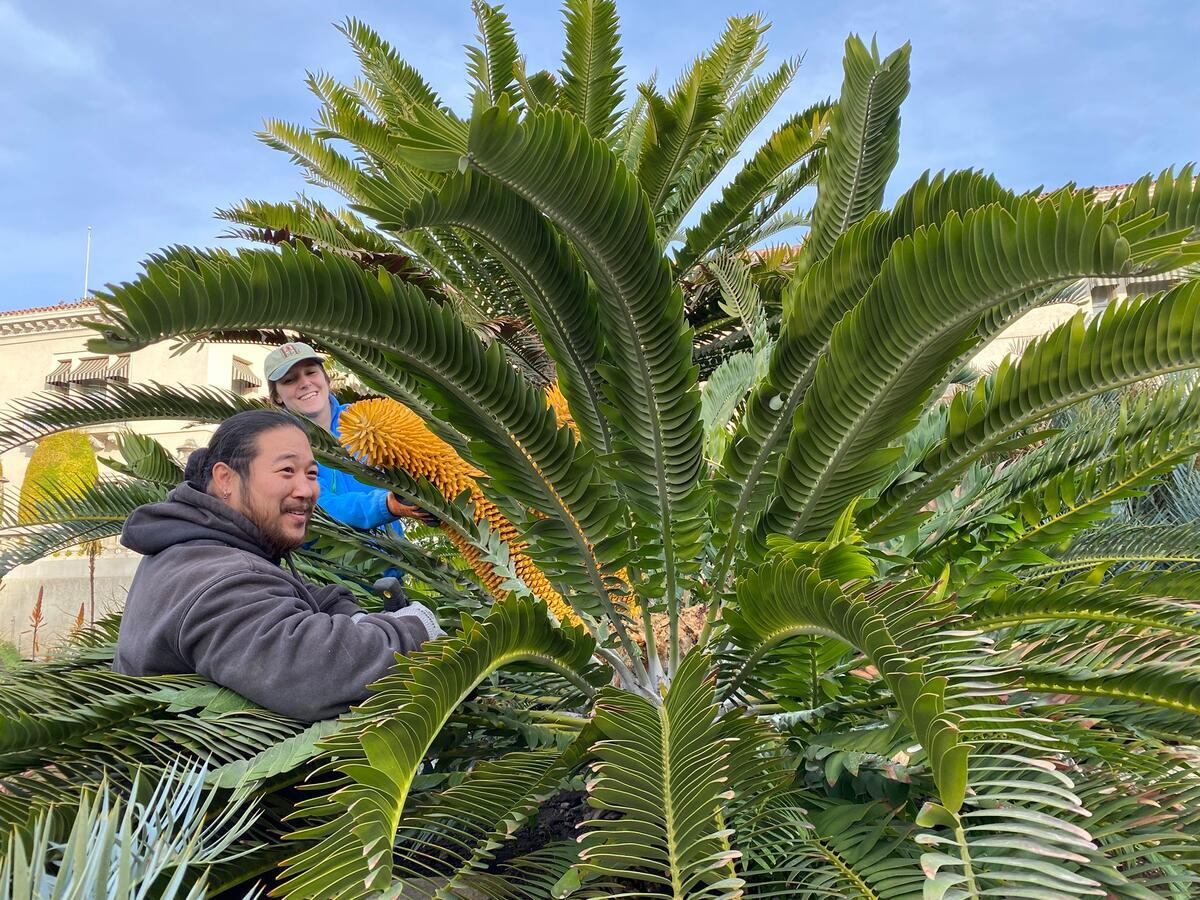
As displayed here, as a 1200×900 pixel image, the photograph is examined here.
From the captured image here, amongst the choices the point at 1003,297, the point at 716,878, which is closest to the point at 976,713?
the point at 716,878

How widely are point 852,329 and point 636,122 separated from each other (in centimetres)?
698

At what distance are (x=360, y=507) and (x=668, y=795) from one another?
1.66m

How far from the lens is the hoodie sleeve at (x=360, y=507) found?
108 inches

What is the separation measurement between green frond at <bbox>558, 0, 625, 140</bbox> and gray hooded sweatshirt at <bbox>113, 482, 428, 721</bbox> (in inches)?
172

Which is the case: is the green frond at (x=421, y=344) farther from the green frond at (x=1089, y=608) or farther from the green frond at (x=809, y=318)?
the green frond at (x=1089, y=608)

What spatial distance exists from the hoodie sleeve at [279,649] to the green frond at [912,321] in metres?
0.97

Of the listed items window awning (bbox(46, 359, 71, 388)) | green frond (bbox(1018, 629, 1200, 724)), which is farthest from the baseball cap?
window awning (bbox(46, 359, 71, 388))

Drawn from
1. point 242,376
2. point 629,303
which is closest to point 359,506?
point 629,303

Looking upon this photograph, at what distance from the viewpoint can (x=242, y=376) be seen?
2853 centimetres

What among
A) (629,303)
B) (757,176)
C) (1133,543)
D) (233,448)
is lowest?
(233,448)

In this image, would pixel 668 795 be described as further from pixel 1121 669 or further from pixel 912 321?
pixel 912 321

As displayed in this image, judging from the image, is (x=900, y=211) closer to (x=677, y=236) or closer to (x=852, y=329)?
(x=852, y=329)

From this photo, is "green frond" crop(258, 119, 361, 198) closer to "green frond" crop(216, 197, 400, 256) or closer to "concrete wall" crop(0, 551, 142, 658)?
"green frond" crop(216, 197, 400, 256)

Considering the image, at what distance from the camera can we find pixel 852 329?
70.4 inches
